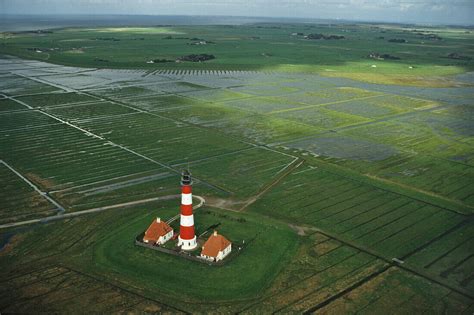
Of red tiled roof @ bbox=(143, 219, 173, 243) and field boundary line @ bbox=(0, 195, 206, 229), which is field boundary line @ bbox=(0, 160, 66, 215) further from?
red tiled roof @ bbox=(143, 219, 173, 243)

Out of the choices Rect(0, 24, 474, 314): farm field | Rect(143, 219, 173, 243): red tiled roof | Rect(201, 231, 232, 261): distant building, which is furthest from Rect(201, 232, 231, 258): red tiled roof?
Rect(143, 219, 173, 243): red tiled roof

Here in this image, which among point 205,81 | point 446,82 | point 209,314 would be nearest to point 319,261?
point 209,314

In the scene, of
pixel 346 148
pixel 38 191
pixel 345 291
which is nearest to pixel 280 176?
pixel 346 148

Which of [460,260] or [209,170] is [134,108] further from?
[460,260]

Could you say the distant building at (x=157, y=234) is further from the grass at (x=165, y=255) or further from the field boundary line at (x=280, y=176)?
the field boundary line at (x=280, y=176)

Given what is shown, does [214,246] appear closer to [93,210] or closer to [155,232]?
[155,232]

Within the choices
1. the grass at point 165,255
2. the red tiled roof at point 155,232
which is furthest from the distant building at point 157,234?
the grass at point 165,255
